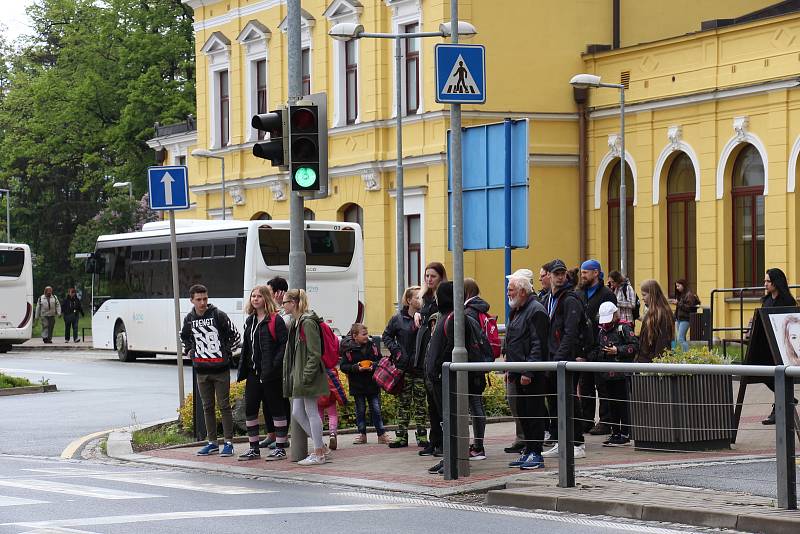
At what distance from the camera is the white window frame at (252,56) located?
4722 cm

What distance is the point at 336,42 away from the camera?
4372cm

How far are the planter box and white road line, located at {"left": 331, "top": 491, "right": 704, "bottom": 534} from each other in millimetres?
1731

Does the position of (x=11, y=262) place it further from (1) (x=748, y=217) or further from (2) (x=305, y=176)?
(2) (x=305, y=176)

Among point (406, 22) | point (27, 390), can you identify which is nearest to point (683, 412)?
point (27, 390)

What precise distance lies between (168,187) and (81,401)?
747 centimetres

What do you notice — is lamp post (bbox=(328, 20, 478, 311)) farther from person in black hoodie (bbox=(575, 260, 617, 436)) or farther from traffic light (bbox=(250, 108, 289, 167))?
traffic light (bbox=(250, 108, 289, 167))

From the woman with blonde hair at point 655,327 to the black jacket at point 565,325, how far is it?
158cm

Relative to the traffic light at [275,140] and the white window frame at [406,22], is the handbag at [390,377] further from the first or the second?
the white window frame at [406,22]

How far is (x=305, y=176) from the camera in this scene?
16.1 m

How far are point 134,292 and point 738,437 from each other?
87.9ft

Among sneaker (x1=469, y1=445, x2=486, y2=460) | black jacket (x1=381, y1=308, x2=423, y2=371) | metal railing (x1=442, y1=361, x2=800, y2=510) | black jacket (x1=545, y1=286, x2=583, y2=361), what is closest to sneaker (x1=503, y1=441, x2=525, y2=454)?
sneaker (x1=469, y1=445, x2=486, y2=460)

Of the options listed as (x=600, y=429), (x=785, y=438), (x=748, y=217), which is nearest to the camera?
(x=785, y=438)

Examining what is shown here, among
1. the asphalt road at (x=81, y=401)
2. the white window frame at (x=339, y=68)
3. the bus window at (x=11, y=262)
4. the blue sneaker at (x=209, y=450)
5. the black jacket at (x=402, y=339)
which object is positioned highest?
the white window frame at (x=339, y=68)

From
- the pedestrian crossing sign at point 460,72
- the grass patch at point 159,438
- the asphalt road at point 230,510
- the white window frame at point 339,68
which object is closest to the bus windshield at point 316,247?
the white window frame at point 339,68
